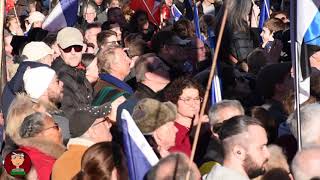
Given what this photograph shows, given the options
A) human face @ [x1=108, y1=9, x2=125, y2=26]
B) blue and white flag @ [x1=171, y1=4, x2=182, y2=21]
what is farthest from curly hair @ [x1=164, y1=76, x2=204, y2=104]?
blue and white flag @ [x1=171, y1=4, x2=182, y2=21]

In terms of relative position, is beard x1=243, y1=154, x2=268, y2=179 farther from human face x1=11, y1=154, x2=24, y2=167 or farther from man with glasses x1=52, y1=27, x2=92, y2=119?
man with glasses x1=52, y1=27, x2=92, y2=119

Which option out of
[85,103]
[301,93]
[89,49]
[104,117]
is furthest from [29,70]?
[89,49]

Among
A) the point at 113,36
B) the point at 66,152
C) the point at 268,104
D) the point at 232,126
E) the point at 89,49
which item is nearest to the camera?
the point at 232,126

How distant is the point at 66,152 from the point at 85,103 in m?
2.29

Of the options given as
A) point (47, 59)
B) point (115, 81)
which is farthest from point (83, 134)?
point (47, 59)

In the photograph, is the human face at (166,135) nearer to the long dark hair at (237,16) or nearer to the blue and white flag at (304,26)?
the blue and white flag at (304,26)

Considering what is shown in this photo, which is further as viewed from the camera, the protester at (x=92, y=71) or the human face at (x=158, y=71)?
the protester at (x=92, y=71)

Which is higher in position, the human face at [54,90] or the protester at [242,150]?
the protester at [242,150]

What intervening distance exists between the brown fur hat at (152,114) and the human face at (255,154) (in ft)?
3.86

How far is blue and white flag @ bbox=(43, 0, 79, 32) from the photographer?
11797 millimetres

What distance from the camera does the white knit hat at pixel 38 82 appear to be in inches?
340

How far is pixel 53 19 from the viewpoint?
470 inches

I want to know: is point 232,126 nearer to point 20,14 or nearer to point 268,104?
point 268,104

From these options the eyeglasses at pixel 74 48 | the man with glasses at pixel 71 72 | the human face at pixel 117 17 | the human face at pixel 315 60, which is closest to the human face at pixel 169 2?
the human face at pixel 117 17
